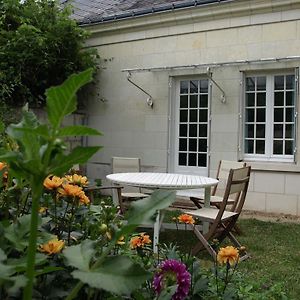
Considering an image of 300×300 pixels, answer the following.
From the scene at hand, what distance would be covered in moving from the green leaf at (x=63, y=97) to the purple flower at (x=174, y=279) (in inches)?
26.8

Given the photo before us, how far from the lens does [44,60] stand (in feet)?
31.2

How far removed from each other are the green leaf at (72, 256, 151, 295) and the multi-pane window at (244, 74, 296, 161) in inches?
313

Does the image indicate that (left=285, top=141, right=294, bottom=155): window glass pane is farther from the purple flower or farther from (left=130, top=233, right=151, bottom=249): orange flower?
the purple flower

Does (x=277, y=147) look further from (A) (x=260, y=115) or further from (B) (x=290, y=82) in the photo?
Answer: (B) (x=290, y=82)

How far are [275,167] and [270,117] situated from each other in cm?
101

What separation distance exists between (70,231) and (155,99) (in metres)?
8.29

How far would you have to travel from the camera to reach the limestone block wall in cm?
838

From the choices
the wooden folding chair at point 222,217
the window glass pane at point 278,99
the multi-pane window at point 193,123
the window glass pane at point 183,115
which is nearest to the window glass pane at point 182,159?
the multi-pane window at point 193,123

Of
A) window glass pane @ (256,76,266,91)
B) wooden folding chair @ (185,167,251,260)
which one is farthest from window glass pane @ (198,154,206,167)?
wooden folding chair @ (185,167,251,260)

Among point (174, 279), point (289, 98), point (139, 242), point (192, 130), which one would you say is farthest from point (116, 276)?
point (192, 130)

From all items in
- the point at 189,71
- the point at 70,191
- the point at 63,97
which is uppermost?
the point at 189,71

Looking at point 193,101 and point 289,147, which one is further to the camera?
point 193,101

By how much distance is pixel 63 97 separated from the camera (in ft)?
Result: 2.81

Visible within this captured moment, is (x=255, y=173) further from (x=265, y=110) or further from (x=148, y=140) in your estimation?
(x=148, y=140)
